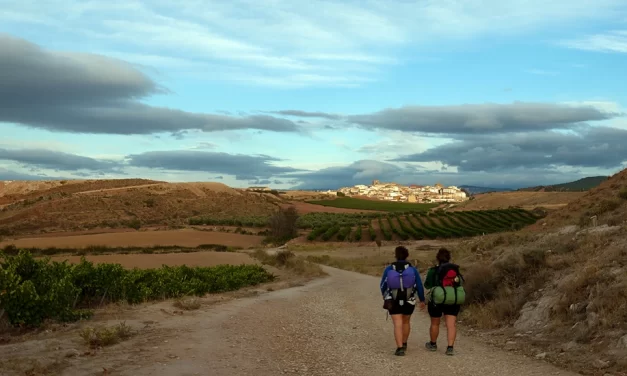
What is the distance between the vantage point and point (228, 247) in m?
69.0

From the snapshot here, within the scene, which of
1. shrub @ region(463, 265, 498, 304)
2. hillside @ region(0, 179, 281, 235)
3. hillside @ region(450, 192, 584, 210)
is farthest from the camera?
hillside @ region(450, 192, 584, 210)

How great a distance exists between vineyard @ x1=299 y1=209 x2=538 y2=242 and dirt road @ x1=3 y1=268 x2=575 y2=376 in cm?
6641

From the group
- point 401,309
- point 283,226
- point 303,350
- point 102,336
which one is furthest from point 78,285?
point 283,226

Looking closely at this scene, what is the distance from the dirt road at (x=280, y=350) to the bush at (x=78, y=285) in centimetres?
203

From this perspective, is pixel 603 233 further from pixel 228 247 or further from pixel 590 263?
pixel 228 247

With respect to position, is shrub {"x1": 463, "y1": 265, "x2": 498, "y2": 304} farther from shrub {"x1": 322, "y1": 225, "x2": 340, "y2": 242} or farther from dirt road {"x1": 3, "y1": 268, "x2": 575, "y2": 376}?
shrub {"x1": 322, "y1": 225, "x2": 340, "y2": 242}

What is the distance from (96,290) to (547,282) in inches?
522

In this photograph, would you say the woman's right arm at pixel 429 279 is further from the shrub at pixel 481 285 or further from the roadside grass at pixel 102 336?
the roadside grass at pixel 102 336

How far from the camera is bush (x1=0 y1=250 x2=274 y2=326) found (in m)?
12.6

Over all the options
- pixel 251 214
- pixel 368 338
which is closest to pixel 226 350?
pixel 368 338

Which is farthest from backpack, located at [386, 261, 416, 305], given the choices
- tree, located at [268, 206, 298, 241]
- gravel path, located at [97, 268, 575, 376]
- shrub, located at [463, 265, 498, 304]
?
tree, located at [268, 206, 298, 241]

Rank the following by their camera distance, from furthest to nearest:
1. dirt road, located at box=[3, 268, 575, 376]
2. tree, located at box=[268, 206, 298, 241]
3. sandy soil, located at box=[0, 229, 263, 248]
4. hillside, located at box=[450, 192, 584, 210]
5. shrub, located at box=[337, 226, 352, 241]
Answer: hillside, located at box=[450, 192, 584, 210], tree, located at box=[268, 206, 298, 241], shrub, located at box=[337, 226, 352, 241], sandy soil, located at box=[0, 229, 263, 248], dirt road, located at box=[3, 268, 575, 376]

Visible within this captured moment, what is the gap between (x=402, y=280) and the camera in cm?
997

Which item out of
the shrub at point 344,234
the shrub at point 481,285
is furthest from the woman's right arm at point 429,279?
the shrub at point 344,234
